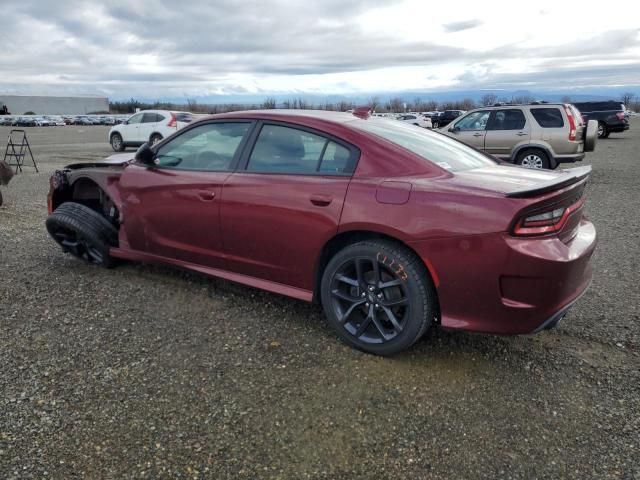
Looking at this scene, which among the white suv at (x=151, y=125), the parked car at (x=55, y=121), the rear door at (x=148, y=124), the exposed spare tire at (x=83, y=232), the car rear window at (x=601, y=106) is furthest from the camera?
the parked car at (x=55, y=121)

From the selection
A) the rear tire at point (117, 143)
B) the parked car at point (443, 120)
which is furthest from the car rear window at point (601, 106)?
the rear tire at point (117, 143)

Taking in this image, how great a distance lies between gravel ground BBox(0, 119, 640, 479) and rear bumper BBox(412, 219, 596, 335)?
42cm

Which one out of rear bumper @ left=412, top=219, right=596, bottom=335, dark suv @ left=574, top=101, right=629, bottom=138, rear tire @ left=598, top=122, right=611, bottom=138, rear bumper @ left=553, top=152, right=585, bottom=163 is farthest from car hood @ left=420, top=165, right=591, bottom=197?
rear tire @ left=598, top=122, right=611, bottom=138

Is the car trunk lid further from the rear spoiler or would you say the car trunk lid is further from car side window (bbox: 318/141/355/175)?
car side window (bbox: 318/141/355/175)

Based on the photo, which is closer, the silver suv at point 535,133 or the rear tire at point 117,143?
the silver suv at point 535,133

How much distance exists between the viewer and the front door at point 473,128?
1237 cm

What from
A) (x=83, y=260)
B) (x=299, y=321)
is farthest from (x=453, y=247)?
(x=83, y=260)

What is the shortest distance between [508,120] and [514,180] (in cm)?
982

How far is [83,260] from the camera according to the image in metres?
5.05

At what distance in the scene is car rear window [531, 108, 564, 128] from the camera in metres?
11.4

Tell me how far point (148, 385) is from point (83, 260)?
2.53 m

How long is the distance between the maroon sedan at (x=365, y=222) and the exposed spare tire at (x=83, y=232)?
0.25 m

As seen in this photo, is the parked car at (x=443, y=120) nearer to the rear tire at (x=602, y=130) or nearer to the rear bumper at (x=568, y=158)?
the rear tire at (x=602, y=130)

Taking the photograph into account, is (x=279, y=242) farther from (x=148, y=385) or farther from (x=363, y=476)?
(x=363, y=476)
